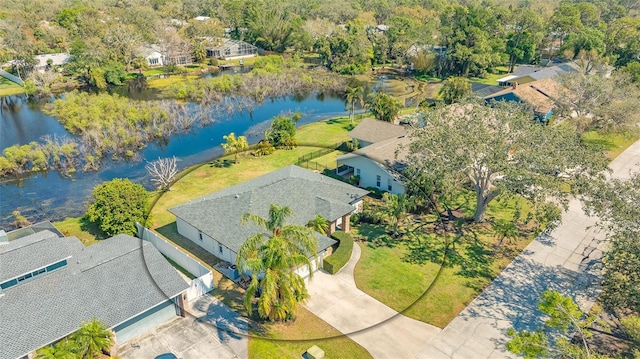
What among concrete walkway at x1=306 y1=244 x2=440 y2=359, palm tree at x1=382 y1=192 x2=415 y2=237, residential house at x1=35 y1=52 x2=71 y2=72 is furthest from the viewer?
residential house at x1=35 y1=52 x2=71 y2=72

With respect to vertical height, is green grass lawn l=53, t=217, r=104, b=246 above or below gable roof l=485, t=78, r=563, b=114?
below

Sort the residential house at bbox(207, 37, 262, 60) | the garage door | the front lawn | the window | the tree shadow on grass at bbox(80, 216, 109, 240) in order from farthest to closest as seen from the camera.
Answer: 1. the residential house at bbox(207, 37, 262, 60)
2. the tree shadow on grass at bbox(80, 216, 109, 240)
3. the front lawn
4. the garage door
5. the window

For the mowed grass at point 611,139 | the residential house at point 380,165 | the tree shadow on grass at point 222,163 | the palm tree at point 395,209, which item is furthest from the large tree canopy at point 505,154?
the mowed grass at point 611,139

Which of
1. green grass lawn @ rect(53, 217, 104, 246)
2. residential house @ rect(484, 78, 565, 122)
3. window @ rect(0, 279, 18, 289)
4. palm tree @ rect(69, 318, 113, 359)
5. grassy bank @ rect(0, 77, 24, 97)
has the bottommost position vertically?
green grass lawn @ rect(53, 217, 104, 246)

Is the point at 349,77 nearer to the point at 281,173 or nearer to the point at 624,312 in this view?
the point at 281,173

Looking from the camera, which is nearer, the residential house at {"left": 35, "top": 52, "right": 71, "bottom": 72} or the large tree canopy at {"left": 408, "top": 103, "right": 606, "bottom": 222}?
the large tree canopy at {"left": 408, "top": 103, "right": 606, "bottom": 222}

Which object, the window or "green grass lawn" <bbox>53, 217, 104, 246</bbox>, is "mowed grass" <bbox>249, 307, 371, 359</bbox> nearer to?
the window

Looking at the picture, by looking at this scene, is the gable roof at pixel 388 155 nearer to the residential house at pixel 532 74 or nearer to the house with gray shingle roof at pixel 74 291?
the house with gray shingle roof at pixel 74 291

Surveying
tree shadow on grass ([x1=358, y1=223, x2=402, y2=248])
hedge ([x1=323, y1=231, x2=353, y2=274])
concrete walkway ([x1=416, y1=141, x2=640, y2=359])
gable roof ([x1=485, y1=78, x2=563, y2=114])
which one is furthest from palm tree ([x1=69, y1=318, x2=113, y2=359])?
gable roof ([x1=485, y1=78, x2=563, y2=114])
